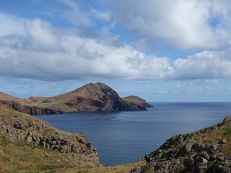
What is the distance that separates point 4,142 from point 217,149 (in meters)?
79.8

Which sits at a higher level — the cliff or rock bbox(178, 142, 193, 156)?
rock bbox(178, 142, 193, 156)

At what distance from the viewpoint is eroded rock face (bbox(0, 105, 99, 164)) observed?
133 meters

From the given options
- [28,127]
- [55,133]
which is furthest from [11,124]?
[55,133]

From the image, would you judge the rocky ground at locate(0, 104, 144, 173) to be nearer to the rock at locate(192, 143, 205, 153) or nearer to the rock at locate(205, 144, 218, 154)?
the rock at locate(192, 143, 205, 153)

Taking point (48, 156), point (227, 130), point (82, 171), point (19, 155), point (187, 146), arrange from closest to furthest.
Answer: point (187, 146) → point (227, 130) → point (82, 171) → point (19, 155) → point (48, 156)

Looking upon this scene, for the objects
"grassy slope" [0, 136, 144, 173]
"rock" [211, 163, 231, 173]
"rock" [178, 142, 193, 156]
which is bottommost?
"grassy slope" [0, 136, 144, 173]

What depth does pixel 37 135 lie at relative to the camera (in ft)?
449

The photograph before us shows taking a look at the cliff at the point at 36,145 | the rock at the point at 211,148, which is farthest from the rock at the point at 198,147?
the cliff at the point at 36,145

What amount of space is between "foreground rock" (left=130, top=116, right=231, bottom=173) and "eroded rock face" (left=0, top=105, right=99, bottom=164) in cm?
7616

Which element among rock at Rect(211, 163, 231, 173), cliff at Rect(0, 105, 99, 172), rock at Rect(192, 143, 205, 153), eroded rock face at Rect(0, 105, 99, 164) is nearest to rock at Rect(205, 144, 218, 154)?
rock at Rect(192, 143, 205, 153)

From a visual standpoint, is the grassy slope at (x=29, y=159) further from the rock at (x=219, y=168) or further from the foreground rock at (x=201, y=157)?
the rock at (x=219, y=168)

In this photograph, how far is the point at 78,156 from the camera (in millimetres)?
139625

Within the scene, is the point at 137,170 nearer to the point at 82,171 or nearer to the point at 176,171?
the point at 176,171

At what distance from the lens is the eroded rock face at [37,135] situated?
13288 cm
